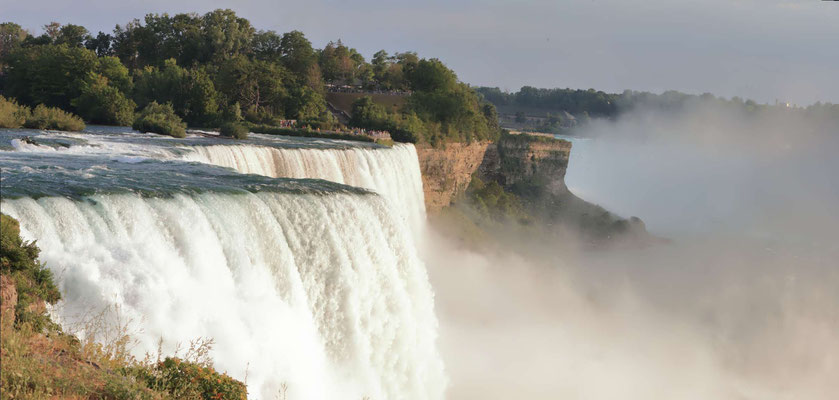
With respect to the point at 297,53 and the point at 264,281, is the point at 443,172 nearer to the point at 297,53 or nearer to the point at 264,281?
the point at 297,53

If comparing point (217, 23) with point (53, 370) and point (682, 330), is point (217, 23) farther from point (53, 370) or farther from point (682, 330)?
point (53, 370)

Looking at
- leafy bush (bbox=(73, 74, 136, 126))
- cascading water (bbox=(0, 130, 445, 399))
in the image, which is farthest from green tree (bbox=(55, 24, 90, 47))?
cascading water (bbox=(0, 130, 445, 399))

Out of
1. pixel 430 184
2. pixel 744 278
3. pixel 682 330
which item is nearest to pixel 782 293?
pixel 744 278

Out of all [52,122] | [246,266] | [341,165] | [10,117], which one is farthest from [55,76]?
[246,266]

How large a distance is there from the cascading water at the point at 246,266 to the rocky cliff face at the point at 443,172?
25688 millimetres

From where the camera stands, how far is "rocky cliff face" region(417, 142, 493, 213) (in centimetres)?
4450

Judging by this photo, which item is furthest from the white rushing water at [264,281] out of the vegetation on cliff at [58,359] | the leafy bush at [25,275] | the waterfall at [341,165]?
the waterfall at [341,165]

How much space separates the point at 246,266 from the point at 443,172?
34615 millimetres

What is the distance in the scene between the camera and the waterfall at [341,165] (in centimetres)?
2258

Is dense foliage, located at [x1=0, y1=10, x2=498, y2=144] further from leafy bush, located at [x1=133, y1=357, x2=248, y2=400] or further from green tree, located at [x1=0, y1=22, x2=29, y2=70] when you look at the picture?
leafy bush, located at [x1=133, y1=357, x2=248, y2=400]

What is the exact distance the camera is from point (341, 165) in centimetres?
2702

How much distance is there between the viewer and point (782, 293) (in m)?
47.2

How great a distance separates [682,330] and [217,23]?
5050cm

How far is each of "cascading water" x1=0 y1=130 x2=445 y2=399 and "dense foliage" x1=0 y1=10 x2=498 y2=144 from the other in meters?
25.8
